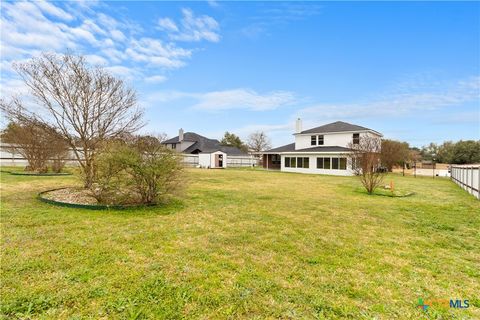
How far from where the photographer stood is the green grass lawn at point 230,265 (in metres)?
2.48

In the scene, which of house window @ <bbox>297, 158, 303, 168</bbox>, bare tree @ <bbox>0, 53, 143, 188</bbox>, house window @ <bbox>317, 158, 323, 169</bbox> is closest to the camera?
bare tree @ <bbox>0, 53, 143, 188</bbox>

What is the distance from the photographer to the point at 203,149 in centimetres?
3797

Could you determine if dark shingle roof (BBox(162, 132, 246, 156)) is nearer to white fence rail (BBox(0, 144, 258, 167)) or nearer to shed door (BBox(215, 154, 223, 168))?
white fence rail (BBox(0, 144, 258, 167))

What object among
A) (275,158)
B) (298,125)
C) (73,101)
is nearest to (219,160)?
(275,158)

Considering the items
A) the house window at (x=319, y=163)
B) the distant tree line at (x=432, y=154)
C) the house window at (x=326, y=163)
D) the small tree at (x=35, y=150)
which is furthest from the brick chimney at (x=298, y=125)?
the small tree at (x=35, y=150)

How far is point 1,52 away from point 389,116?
33.7 metres

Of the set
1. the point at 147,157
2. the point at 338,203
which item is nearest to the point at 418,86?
the point at 338,203

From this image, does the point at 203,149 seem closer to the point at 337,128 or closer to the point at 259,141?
the point at 337,128

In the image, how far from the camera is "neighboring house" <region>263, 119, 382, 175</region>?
21922mm

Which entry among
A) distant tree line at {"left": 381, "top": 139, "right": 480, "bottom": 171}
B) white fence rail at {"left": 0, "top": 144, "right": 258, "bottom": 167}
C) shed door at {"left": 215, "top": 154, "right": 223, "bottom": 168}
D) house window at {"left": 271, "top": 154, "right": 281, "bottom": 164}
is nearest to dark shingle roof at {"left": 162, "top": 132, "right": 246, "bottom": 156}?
white fence rail at {"left": 0, "top": 144, "right": 258, "bottom": 167}

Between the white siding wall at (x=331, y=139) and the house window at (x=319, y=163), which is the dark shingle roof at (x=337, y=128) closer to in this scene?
the white siding wall at (x=331, y=139)

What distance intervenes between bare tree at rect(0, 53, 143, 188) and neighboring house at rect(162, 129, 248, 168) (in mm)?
23762

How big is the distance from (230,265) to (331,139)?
2410 centimetres

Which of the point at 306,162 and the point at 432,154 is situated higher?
the point at 432,154
